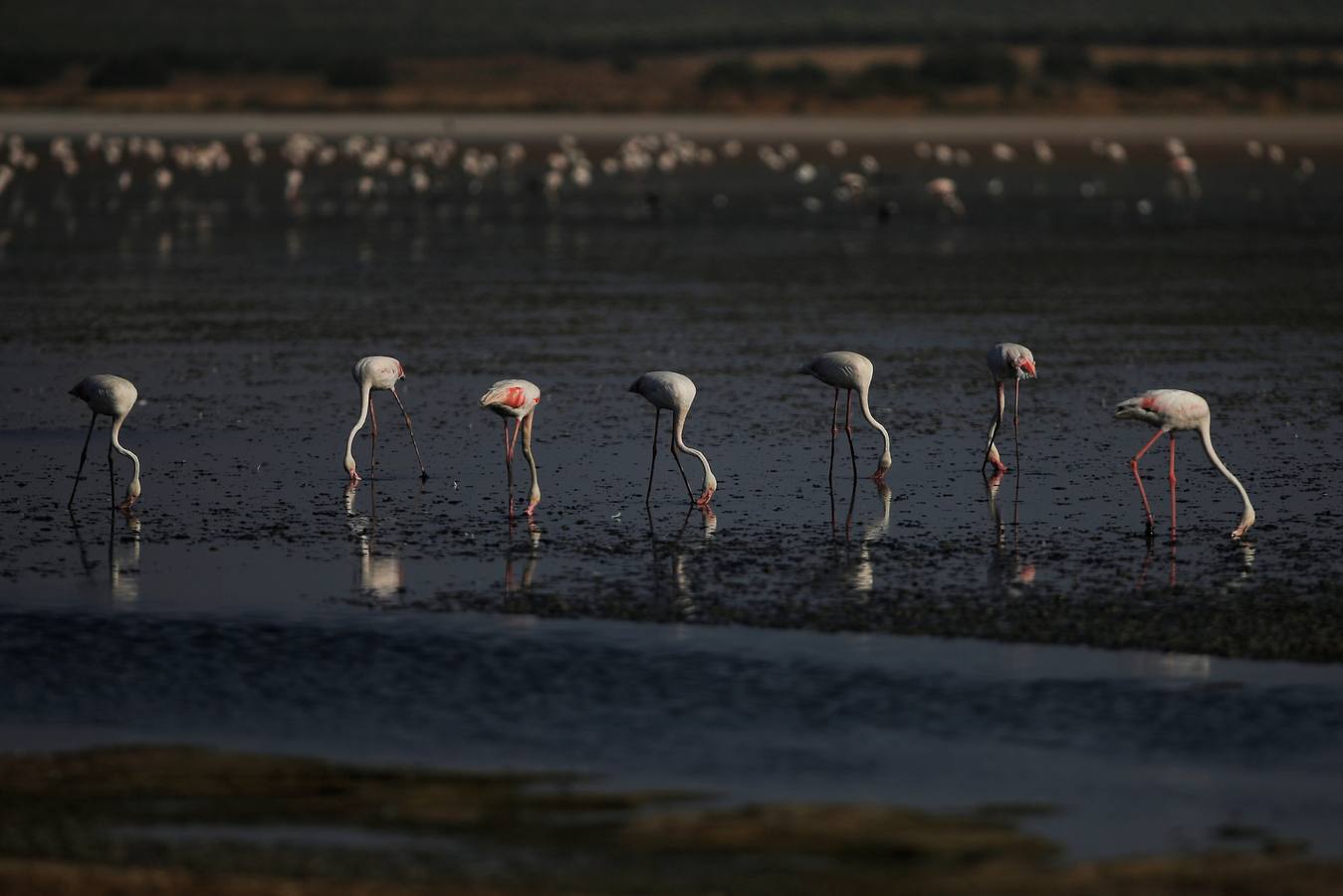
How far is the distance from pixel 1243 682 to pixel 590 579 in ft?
12.3

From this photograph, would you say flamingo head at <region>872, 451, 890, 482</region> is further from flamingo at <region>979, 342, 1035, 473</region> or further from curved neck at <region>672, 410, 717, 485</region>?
curved neck at <region>672, 410, 717, 485</region>

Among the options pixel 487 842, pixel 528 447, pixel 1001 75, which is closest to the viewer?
pixel 487 842

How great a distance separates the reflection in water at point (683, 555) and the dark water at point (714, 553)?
4 cm

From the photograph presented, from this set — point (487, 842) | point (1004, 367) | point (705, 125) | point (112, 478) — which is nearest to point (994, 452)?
point (1004, 367)

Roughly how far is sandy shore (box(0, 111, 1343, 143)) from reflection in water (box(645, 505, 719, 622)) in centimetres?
6341

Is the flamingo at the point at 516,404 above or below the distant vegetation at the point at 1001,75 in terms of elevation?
above

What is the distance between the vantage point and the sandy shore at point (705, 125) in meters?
77.6

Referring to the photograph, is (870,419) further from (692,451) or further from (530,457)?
(530,457)

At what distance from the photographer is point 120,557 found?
1231cm

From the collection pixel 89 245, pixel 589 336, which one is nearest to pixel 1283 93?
pixel 89 245

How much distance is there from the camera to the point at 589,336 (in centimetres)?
2259

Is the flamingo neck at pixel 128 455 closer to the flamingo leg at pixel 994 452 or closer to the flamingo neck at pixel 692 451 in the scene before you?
the flamingo neck at pixel 692 451

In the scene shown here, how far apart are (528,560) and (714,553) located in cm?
110

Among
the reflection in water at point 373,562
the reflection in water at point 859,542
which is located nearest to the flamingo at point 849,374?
the reflection in water at point 859,542
